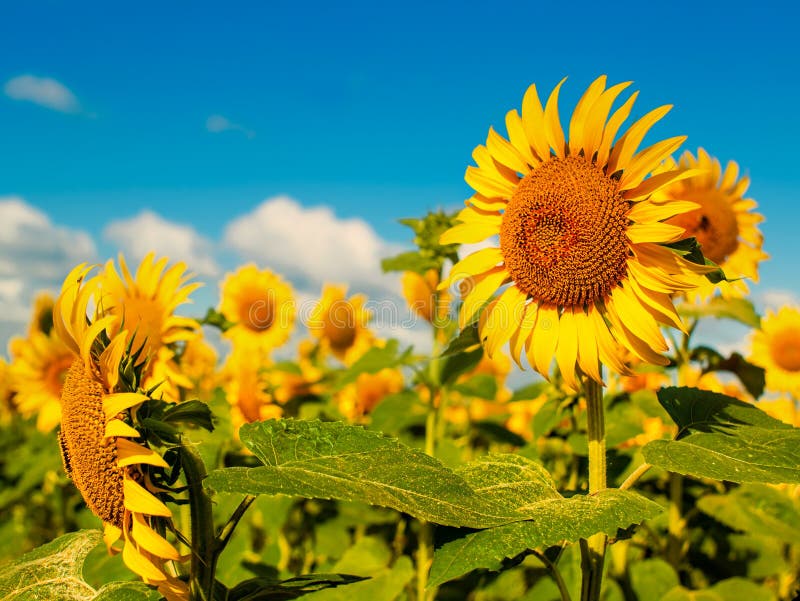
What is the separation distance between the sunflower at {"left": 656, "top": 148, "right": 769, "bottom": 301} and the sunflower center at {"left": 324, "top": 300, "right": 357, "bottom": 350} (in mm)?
3419

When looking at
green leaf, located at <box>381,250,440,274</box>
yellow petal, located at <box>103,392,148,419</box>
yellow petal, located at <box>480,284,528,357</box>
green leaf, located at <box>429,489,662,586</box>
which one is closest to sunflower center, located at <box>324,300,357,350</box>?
green leaf, located at <box>381,250,440,274</box>

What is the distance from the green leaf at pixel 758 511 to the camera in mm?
2820

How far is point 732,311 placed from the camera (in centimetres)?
377

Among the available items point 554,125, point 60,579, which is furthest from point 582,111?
point 60,579

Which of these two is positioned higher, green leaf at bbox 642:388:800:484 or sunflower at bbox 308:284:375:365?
sunflower at bbox 308:284:375:365

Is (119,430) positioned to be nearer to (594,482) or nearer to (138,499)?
(138,499)

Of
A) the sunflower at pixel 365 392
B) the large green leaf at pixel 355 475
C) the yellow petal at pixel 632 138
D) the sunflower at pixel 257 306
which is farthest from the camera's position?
the sunflower at pixel 257 306

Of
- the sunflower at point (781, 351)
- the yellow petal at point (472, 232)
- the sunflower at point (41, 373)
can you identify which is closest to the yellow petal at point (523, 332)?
the yellow petal at point (472, 232)

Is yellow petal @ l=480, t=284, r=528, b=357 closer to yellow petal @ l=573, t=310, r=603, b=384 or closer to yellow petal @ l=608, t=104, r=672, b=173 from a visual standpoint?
yellow petal @ l=573, t=310, r=603, b=384

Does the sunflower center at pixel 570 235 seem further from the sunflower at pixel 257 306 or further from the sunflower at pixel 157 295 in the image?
the sunflower at pixel 257 306

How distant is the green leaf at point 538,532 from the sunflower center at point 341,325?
5.09m

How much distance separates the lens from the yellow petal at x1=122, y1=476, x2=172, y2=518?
1.43 meters

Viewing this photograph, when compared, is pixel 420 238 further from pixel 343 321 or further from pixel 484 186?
pixel 343 321

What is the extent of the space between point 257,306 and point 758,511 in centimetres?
463
